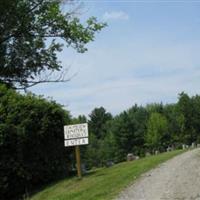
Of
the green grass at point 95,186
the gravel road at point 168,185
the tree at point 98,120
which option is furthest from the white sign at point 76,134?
the tree at point 98,120

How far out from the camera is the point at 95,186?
1498cm

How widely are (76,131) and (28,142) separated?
2064 mm

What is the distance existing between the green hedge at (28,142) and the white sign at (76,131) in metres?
1.51

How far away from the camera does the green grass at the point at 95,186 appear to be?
14009mm

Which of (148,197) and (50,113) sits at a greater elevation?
(50,113)

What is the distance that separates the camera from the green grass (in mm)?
14009

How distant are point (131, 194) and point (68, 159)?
7.21 metres

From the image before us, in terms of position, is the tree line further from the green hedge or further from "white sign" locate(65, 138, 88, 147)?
"white sign" locate(65, 138, 88, 147)

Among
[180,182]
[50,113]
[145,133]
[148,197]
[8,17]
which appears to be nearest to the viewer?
[148,197]

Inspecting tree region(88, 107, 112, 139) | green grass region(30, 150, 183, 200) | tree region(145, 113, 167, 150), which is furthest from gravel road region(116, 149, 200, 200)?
tree region(88, 107, 112, 139)

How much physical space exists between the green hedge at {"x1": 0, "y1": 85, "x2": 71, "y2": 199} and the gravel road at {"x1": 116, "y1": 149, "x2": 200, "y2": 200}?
3918 millimetres

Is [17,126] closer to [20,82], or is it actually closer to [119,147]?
[20,82]

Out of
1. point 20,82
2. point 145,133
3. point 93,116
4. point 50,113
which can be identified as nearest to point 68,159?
point 50,113

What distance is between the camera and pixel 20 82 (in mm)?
29688
